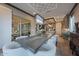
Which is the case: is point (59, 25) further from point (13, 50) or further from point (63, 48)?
point (13, 50)

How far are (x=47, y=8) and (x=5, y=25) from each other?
84cm

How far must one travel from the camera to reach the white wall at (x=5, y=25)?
2.31 m

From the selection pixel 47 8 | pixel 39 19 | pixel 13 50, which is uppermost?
pixel 47 8

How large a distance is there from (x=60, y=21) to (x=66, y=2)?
39cm

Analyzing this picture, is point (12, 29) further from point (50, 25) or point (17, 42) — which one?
point (50, 25)

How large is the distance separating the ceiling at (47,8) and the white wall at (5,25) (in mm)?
203

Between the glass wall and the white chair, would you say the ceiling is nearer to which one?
the glass wall

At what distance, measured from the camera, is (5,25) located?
235 centimetres

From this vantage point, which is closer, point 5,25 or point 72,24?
point 5,25

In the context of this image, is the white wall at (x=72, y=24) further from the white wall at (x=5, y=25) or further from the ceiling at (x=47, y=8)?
the white wall at (x=5, y=25)

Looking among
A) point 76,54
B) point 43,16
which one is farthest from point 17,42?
point 76,54

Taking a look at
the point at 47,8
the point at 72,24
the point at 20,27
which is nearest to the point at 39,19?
the point at 47,8

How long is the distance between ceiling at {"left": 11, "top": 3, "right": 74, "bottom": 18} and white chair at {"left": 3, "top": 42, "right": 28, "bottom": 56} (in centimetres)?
67

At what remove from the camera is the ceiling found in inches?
92.7
